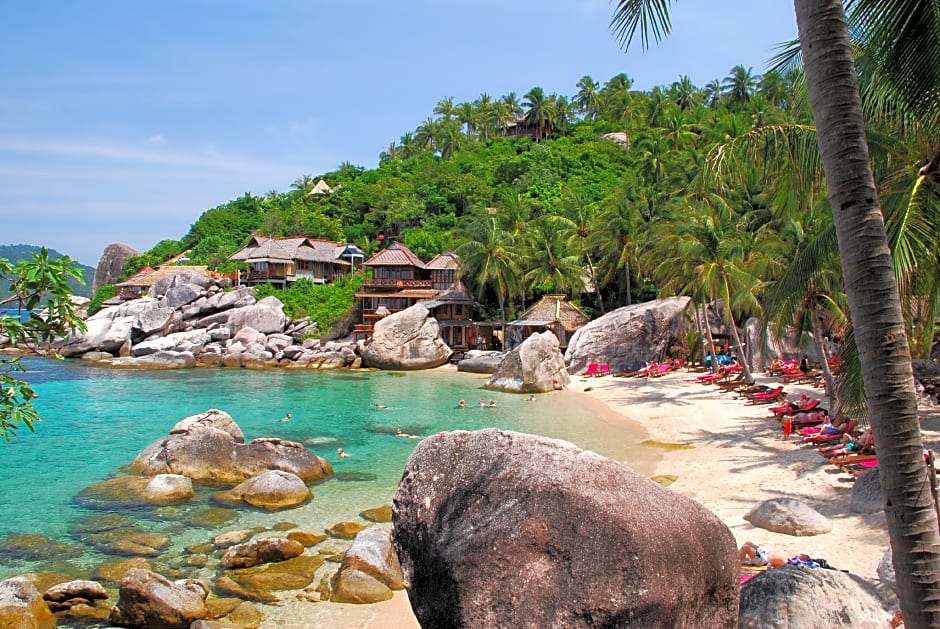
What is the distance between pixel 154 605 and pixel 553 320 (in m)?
31.8

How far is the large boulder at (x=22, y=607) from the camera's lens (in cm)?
816

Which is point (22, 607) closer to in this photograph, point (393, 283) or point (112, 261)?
point (393, 283)

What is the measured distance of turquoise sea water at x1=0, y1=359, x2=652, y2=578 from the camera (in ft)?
42.3

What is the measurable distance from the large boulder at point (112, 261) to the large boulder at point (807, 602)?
72438 millimetres

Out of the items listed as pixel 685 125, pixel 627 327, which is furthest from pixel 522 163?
pixel 627 327

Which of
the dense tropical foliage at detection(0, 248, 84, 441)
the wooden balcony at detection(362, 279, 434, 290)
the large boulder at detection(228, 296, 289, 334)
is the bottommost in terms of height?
the dense tropical foliage at detection(0, 248, 84, 441)

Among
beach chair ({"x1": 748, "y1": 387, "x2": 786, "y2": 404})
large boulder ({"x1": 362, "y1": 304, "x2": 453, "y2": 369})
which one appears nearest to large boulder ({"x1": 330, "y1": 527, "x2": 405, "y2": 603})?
beach chair ({"x1": 748, "y1": 387, "x2": 786, "y2": 404})

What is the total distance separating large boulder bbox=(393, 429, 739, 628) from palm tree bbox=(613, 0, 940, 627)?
1299 mm

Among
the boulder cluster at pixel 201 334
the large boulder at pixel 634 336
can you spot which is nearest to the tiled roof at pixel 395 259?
the boulder cluster at pixel 201 334

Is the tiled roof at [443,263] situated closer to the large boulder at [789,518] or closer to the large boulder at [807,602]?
Answer: the large boulder at [789,518]

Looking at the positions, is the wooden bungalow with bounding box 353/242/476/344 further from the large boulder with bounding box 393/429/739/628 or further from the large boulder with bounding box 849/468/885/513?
the large boulder with bounding box 393/429/739/628

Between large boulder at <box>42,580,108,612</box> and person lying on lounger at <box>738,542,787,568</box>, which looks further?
large boulder at <box>42,580,108,612</box>

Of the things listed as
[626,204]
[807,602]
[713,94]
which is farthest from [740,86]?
[807,602]

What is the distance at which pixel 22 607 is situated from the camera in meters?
8.38
